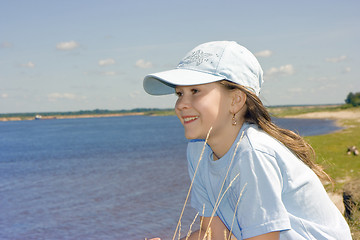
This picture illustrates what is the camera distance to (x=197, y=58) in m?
2.17

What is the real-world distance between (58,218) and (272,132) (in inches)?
425

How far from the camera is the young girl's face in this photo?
2102mm

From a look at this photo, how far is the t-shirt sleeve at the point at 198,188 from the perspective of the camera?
2.56m

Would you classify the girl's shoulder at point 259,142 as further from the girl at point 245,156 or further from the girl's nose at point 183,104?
the girl's nose at point 183,104

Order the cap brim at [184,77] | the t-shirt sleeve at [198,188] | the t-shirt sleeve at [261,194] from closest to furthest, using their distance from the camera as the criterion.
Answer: the t-shirt sleeve at [261,194] < the cap brim at [184,77] < the t-shirt sleeve at [198,188]

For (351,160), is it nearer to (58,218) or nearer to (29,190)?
(58,218)

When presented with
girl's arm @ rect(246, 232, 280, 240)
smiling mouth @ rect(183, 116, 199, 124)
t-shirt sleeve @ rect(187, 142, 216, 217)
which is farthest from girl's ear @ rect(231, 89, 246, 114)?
girl's arm @ rect(246, 232, 280, 240)

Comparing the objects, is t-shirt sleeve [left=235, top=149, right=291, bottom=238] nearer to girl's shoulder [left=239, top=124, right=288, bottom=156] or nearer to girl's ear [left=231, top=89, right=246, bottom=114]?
girl's shoulder [left=239, top=124, right=288, bottom=156]

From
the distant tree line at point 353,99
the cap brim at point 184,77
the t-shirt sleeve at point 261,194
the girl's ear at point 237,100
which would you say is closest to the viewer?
the t-shirt sleeve at point 261,194

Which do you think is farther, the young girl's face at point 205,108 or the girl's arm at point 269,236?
the young girl's face at point 205,108

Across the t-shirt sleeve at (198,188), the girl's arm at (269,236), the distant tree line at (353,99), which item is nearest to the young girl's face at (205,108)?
the t-shirt sleeve at (198,188)

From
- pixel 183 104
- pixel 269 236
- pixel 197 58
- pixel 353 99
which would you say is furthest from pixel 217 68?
pixel 353 99

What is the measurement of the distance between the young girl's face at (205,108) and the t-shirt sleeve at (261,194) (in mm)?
353

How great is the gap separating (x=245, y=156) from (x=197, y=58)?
674 mm
